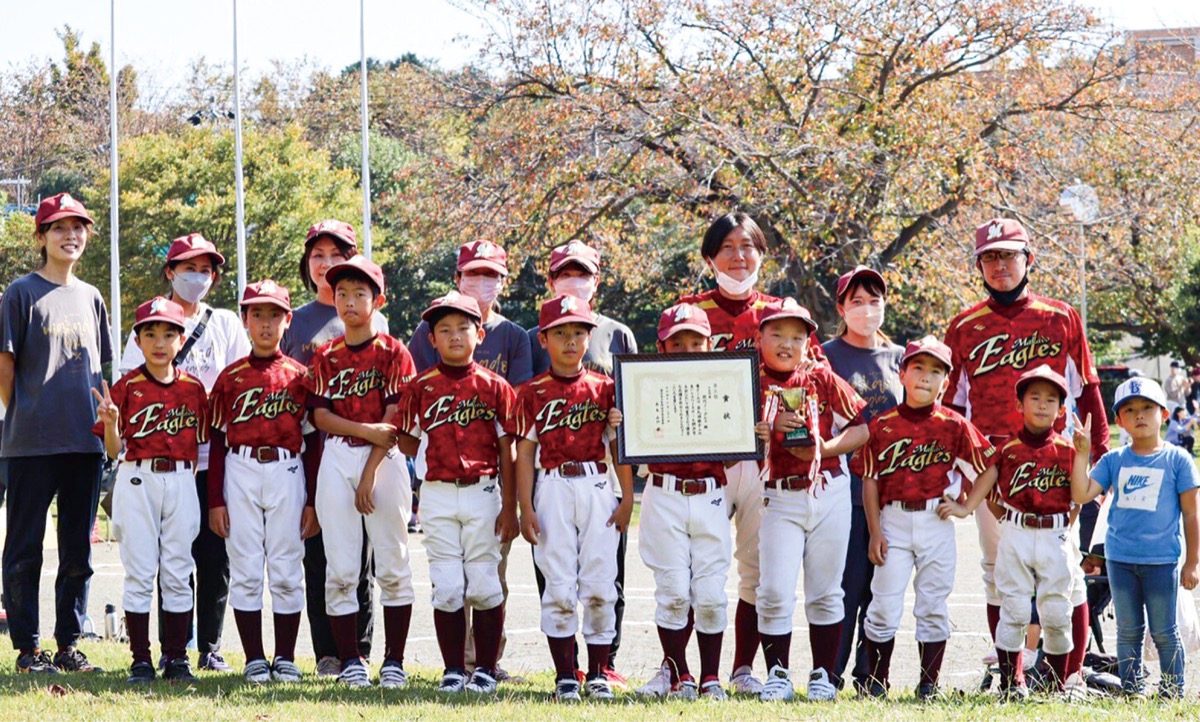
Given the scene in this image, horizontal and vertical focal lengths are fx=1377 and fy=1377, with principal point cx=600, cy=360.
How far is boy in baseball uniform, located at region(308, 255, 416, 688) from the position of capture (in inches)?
276

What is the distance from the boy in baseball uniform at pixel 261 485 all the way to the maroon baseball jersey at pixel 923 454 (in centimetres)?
293

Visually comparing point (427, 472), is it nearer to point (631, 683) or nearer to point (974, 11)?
point (631, 683)

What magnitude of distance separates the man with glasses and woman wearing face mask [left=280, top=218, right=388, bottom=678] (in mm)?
3206

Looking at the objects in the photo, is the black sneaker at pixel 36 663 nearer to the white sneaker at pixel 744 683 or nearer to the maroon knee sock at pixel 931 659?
the white sneaker at pixel 744 683

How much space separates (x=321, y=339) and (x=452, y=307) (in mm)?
1066

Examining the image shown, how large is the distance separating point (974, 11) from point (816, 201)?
12.4 feet

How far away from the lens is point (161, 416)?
706 cm

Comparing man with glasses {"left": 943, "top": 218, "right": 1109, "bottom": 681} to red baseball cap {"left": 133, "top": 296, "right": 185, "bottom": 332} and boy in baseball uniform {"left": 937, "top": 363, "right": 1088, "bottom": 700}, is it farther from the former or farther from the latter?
red baseball cap {"left": 133, "top": 296, "right": 185, "bottom": 332}

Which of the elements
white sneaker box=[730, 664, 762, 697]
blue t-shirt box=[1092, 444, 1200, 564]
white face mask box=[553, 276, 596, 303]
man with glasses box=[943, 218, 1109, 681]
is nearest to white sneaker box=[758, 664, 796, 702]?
white sneaker box=[730, 664, 762, 697]

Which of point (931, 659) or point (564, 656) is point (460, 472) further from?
point (931, 659)

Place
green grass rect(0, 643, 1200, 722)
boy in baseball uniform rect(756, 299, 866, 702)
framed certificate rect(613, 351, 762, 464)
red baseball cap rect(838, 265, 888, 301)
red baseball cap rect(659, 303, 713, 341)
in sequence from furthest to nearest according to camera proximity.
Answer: red baseball cap rect(838, 265, 888, 301) < red baseball cap rect(659, 303, 713, 341) < boy in baseball uniform rect(756, 299, 866, 702) < framed certificate rect(613, 351, 762, 464) < green grass rect(0, 643, 1200, 722)

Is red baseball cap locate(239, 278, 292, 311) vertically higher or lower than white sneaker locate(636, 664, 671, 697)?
higher

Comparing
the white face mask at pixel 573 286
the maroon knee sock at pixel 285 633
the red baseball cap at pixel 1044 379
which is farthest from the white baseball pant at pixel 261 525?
the red baseball cap at pixel 1044 379

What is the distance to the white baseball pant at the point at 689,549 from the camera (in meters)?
6.72
